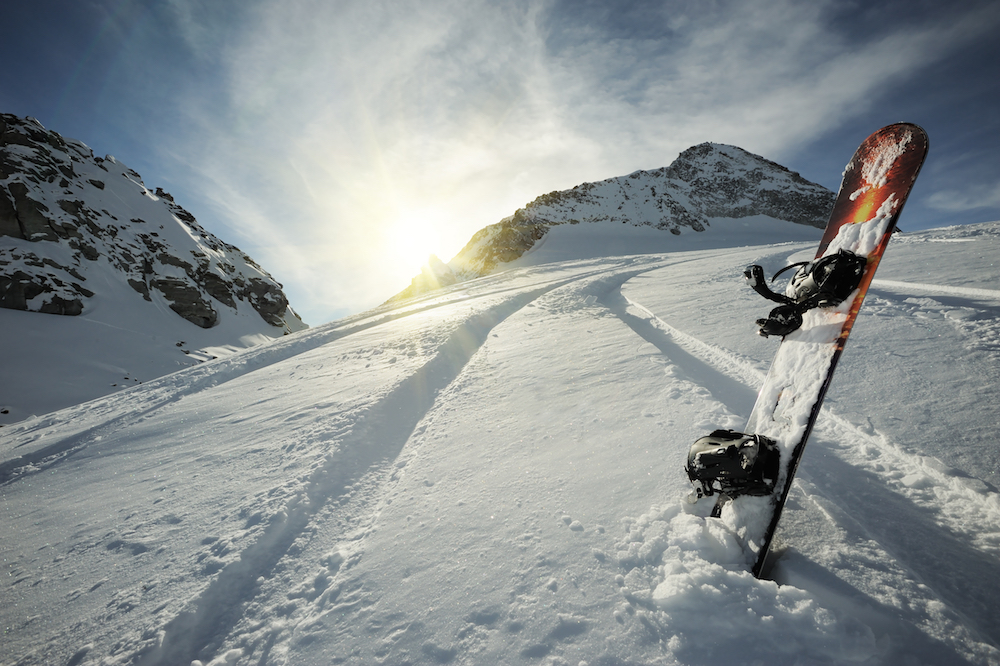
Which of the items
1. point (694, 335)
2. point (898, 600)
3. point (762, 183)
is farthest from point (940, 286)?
point (762, 183)

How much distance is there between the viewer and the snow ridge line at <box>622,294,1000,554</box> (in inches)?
65.5

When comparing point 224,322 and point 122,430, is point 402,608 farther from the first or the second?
point 224,322

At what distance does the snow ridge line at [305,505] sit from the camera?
1919 millimetres

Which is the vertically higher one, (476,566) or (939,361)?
(939,361)

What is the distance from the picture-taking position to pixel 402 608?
1.81 m

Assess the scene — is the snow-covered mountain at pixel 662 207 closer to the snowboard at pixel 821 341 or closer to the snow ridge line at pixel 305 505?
the snow ridge line at pixel 305 505

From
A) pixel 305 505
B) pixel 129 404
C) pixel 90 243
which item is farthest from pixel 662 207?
pixel 90 243

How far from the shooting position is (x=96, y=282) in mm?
19828

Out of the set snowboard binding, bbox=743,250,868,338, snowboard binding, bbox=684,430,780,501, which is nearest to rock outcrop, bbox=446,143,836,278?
snowboard binding, bbox=743,250,868,338

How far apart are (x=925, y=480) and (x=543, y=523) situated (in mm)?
2194

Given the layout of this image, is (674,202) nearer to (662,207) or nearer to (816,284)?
(662,207)

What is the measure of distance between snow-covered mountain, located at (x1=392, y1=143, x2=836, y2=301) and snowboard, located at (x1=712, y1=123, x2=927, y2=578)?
A: 1279 inches

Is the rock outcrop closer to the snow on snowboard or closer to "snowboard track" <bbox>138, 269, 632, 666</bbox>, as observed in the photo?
"snowboard track" <bbox>138, 269, 632, 666</bbox>

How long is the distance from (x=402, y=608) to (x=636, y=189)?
72.4m
